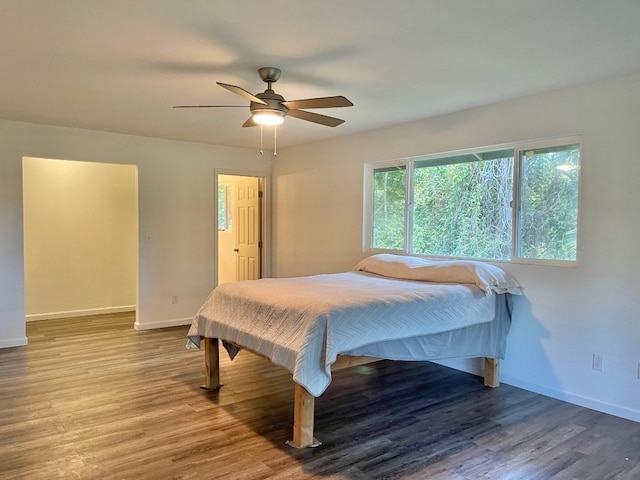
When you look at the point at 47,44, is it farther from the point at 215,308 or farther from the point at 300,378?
the point at 300,378

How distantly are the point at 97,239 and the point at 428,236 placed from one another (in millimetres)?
4789

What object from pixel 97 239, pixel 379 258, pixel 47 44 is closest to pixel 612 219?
pixel 379 258

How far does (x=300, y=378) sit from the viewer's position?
2486mm

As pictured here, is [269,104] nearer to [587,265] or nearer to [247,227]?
[587,265]

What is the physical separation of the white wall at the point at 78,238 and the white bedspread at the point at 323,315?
10.6ft

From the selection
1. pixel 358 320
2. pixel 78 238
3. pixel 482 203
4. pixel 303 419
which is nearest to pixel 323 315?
pixel 358 320

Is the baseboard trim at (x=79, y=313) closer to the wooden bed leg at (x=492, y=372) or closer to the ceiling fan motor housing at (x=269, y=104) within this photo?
the ceiling fan motor housing at (x=269, y=104)

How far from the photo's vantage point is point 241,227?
704 cm

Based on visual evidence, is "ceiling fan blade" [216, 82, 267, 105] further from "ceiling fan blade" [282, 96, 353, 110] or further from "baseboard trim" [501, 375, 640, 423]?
"baseboard trim" [501, 375, 640, 423]

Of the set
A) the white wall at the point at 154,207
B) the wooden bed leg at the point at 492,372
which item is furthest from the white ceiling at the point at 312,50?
the wooden bed leg at the point at 492,372

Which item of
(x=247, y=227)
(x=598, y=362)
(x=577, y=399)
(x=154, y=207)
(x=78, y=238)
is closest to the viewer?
(x=598, y=362)

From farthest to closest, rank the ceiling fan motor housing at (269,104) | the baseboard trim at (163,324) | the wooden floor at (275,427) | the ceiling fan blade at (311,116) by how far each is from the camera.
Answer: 1. the baseboard trim at (163,324)
2. the ceiling fan blade at (311,116)
3. the ceiling fan motor housing at (269,104)
4. the wooden floor at (275,427)

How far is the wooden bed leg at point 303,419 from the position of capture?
2.60 m

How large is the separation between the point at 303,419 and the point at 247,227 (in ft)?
14.9
